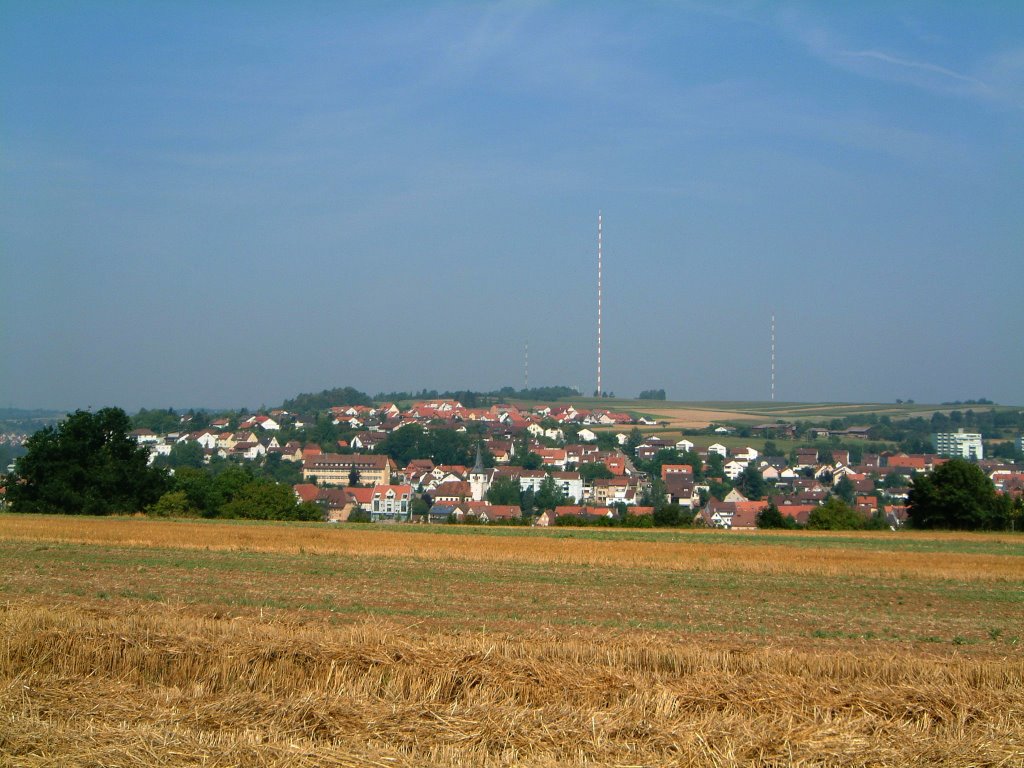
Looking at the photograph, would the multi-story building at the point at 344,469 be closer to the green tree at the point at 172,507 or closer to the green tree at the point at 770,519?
the green tree at the point at 172,507

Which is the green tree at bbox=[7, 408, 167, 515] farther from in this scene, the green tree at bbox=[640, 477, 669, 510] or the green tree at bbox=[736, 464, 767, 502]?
the green tree at bbox=[736, 464, 767, 502]

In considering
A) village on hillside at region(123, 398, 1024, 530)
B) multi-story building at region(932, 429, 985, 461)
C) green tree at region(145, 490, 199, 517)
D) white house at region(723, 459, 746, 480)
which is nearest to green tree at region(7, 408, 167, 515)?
green tree at region(145, 490, 199, 517)

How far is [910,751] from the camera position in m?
6.89

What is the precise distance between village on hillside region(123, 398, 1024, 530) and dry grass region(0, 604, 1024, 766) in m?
54.2

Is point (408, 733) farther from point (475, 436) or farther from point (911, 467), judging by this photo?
point (475, 436)

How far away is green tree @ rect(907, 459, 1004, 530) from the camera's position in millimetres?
55125

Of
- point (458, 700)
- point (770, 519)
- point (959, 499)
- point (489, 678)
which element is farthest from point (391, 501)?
point (458, 700)

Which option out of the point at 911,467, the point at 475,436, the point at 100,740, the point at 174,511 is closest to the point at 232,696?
the point at 100,740

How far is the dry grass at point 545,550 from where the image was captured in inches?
1146

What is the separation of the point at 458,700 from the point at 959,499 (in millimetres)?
54187

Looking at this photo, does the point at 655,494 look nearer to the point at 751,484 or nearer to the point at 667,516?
the point at 751,484

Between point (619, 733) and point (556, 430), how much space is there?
16814 cm

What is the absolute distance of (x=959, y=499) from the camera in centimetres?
5544

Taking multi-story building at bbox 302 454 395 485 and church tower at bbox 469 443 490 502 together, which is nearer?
church tower at bbox 469 443 490 502
